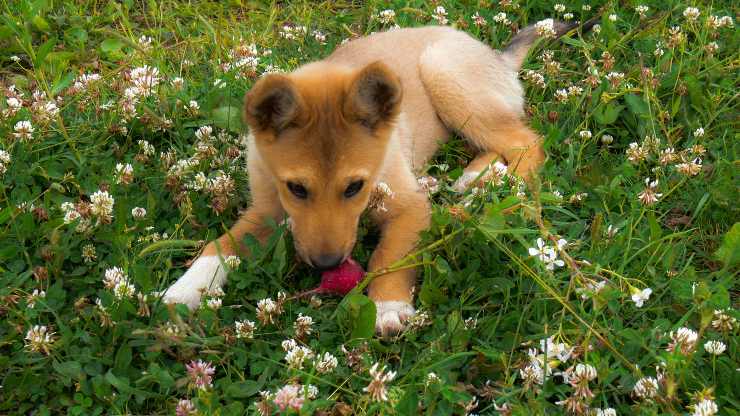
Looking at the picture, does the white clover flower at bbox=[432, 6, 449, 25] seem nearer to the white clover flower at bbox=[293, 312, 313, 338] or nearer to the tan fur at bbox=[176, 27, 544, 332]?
the tan fur at bbox=[176, 27, 544, 332]

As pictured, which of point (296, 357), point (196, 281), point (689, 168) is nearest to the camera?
point (296, 357)

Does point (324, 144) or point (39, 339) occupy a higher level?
point (324, 144)

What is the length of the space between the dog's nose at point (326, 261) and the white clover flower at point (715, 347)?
145 centimetres

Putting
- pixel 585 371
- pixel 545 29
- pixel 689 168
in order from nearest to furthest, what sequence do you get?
pixel 585 371 → pixel 689 168 → pixel 545 29

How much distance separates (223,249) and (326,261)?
68 centimetres

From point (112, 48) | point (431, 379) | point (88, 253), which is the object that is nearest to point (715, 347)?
point (431, 379)

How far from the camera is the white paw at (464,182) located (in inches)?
155

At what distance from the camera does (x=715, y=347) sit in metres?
2.69

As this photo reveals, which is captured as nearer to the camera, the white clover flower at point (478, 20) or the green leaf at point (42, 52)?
the green leaf at point (42, 52)

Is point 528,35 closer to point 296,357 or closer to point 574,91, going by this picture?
point 574,91

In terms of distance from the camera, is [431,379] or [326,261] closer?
[431,379]

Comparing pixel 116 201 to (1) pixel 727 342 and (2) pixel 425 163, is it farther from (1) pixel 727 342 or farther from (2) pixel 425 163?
(1) pixel 727 342

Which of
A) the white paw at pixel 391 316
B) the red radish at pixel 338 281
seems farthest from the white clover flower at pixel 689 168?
the red radish at pixel 338 281

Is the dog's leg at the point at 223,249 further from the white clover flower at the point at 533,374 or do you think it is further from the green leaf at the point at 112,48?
the green leaf at the point at 112,48
